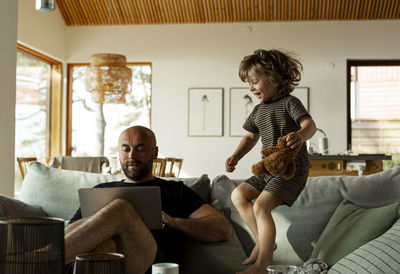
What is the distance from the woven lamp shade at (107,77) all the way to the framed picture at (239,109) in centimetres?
177

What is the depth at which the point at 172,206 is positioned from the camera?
257cm

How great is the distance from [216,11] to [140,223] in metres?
6.23

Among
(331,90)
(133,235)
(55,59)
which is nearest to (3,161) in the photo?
(133,235)

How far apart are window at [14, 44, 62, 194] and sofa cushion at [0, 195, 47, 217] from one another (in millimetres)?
4301

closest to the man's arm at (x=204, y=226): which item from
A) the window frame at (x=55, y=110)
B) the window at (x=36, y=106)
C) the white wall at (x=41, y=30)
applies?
the window at (x=36, y=106)

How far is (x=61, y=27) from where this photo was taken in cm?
809

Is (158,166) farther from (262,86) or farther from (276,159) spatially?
(276,159)

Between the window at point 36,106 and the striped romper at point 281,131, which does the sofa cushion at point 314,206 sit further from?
the window at point 36,106

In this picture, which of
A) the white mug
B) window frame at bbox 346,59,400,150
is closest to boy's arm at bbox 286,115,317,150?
the white mug

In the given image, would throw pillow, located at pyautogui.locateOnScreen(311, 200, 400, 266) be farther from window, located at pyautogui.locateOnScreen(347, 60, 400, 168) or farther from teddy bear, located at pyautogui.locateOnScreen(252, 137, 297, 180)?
window, located at pyautogui.locateOnScreen(347, 60, 400, 168)

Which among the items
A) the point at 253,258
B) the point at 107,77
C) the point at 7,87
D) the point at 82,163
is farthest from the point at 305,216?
the point at 107,77

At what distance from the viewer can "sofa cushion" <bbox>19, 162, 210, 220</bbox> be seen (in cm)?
271

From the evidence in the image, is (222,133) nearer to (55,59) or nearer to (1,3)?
(55,59)

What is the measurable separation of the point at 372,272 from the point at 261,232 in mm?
541
